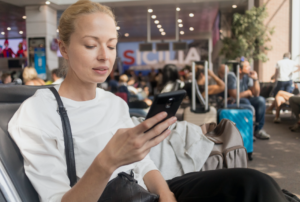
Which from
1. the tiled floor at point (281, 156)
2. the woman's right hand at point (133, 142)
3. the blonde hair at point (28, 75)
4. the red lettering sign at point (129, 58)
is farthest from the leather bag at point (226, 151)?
the red lettering sign at point (129, 58)

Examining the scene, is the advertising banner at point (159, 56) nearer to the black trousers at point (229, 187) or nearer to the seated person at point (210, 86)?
the seated person at point (210, 86)

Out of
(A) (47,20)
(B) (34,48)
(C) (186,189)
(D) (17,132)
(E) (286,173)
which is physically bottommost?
(E) (286,173)

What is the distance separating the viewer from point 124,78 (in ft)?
21.9

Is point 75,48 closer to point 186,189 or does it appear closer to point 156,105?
point 156,105

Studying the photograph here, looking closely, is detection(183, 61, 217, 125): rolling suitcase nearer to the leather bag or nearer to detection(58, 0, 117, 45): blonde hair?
the leather bag

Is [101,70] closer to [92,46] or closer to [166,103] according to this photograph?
[92,46]

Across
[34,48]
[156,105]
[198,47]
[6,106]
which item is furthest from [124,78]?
[198,47]

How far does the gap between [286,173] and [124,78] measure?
5.10 metres

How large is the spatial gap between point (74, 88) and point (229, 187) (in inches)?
27.8

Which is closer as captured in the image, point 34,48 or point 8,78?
point 8,78

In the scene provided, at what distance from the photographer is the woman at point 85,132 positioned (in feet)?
2.88

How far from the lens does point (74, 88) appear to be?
109 centimetres

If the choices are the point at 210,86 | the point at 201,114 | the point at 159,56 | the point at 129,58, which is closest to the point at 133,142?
the point at 201,114

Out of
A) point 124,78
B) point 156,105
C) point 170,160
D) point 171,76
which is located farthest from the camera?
point 124,78
